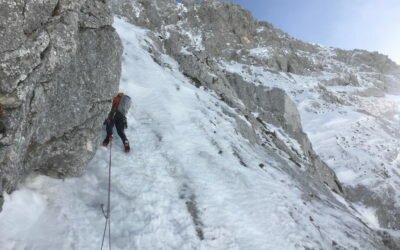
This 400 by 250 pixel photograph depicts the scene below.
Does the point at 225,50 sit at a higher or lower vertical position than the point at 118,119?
higher

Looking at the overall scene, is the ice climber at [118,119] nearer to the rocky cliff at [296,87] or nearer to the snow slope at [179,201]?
the snow slope at [179,201]

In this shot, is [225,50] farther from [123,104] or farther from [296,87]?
[123,104]

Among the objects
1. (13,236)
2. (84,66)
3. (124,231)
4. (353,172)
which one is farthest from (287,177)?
(353,172)

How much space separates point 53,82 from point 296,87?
145 feet

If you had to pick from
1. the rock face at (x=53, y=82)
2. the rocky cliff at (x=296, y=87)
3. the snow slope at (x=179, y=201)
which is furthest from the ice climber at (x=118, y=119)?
the rocky cliff at (x=296, y=87)

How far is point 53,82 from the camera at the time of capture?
11.2 meters

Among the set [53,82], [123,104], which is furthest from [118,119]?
[53,82]

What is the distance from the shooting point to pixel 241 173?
15.5 m

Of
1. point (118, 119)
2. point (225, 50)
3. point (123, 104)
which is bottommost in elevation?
point (118, 119)

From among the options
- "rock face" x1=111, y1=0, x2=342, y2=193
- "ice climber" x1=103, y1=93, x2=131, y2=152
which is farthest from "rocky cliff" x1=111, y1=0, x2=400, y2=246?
"ice climber" x1=103, y1=93, x2=131, y2=152

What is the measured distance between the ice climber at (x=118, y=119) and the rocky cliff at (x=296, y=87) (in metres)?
6.67

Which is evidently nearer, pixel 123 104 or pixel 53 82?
pixel 53 82

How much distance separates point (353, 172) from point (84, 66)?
23.5 meters

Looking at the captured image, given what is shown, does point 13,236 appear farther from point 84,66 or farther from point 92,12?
point 92,12
